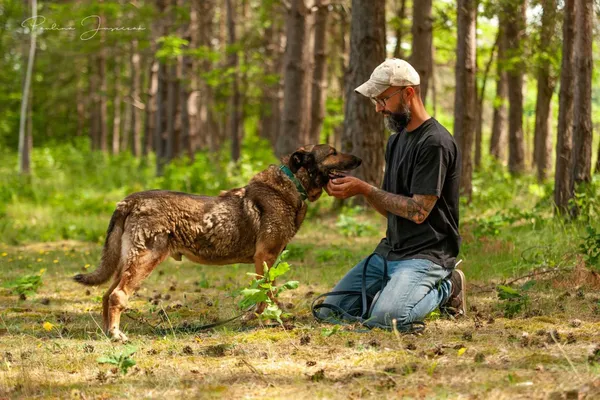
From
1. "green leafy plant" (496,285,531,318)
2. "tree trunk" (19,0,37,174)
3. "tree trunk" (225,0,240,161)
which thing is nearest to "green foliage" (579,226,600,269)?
"green leafy plant" (496,285,531,318)

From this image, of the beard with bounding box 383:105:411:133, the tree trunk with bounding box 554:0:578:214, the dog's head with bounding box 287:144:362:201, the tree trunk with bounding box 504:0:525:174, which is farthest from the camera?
the tree trunk with bounding box 504:0:525:174

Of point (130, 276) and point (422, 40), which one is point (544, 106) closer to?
point (422, 40)

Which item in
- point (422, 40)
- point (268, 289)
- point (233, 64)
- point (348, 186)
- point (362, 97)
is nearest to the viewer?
point (268, 289)

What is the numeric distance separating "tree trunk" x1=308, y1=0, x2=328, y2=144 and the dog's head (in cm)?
1245

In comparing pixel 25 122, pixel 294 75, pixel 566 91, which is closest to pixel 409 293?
pixel 566 91

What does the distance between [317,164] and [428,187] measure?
4.64 ft

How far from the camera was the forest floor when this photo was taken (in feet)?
15.0

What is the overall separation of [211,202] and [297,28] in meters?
9.51

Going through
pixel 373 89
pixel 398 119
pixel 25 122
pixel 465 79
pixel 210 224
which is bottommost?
pixel 210 224

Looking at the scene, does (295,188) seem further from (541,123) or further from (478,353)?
(541,123)

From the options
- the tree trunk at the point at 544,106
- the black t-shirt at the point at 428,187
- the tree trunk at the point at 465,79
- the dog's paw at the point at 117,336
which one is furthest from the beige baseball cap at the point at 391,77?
the tree trunk at the point at 544,106

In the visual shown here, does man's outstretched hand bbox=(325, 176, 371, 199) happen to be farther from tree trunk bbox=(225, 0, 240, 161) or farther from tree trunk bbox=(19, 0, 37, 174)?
tree trunk bbox=(19, 0, 37, 174)

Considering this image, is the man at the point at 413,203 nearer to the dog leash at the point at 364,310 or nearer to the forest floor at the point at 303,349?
the dog leash at the point at 364,310

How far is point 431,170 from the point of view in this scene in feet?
20.5
